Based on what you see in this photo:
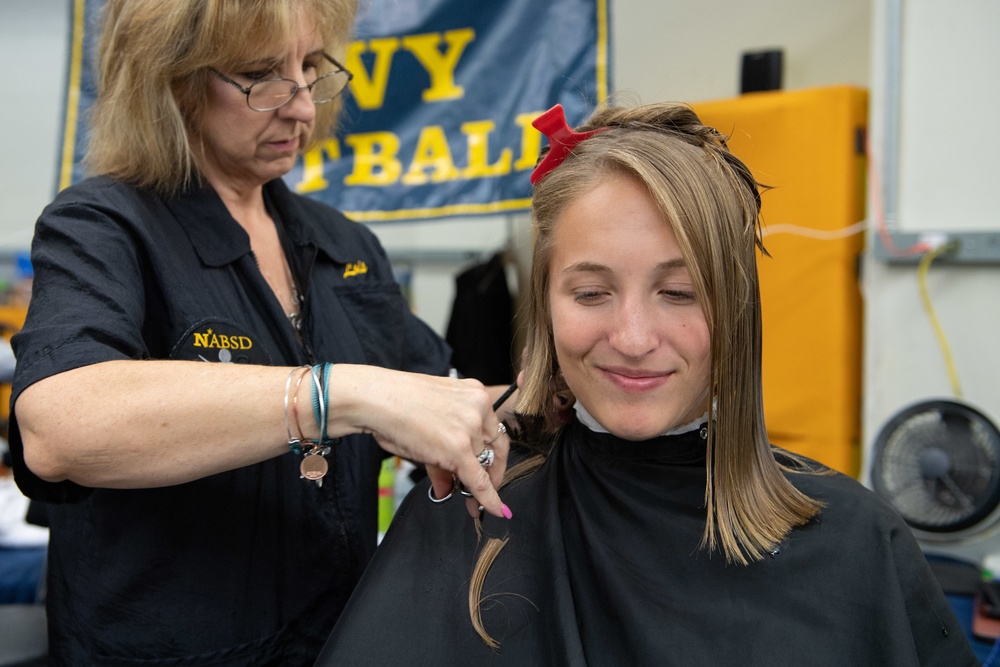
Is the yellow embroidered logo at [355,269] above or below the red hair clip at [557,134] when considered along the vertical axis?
below

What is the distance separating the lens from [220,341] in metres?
1.26

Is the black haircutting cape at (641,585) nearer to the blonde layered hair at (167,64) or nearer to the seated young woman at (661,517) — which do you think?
the seated young woman at (661,517)

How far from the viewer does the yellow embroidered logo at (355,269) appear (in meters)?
1.55

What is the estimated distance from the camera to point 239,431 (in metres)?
0.99

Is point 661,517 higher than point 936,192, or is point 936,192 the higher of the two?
point 936,192

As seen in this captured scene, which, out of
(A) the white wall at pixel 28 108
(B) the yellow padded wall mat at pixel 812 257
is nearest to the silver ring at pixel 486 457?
(B) the yellow padded wall mat at pixel 812 257

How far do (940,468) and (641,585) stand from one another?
51.1 inches

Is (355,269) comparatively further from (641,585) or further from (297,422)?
(641,585)

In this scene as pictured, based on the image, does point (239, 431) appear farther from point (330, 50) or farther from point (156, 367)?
point (330, 50)

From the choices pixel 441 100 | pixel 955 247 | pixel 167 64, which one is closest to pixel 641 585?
pixel 167 64

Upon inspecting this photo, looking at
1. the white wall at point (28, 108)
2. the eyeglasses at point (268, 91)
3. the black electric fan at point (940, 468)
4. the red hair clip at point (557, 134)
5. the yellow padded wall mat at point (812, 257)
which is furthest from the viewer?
the white wall at point (28, 108)

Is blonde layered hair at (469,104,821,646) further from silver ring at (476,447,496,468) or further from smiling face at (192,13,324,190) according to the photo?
smiling face at (192,13,324,190)

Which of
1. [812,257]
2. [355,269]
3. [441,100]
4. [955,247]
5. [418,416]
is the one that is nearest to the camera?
[418,416]

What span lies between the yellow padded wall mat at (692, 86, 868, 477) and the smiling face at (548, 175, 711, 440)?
63.1 inches
